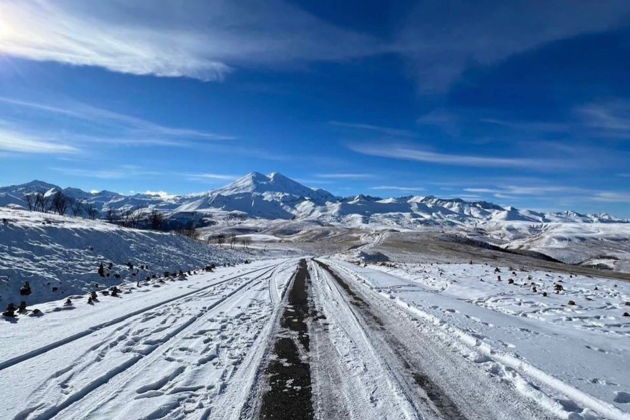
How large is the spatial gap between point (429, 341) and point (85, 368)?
6.57 m

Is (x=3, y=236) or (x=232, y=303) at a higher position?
(x=3, y=236)

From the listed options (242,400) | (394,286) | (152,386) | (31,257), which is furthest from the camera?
(394,286)

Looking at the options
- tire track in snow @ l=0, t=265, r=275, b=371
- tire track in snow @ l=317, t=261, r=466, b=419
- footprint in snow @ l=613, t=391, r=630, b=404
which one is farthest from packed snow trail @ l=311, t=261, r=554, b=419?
tire track in snow @ l=0, t=265, r=275, b=371

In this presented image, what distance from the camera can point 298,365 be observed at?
20.5 ft

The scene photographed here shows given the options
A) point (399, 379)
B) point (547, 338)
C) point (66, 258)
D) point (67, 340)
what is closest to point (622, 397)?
point (399, 379)

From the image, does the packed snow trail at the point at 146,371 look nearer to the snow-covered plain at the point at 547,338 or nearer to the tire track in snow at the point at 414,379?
the tire track in snow at the point at 414,379

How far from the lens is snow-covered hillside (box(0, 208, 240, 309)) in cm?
1305

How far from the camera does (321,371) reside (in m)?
5.99

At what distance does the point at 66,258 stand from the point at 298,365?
1547 centimetres

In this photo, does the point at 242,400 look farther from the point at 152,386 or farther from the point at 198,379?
the point at 152,386

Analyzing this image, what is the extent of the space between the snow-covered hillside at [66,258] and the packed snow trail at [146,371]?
5.31 meters

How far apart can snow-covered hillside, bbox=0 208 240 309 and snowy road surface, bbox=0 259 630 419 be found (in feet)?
10.0

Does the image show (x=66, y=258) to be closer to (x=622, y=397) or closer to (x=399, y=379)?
(x=399, y=379)

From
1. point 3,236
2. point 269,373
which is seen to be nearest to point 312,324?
point 269,373
